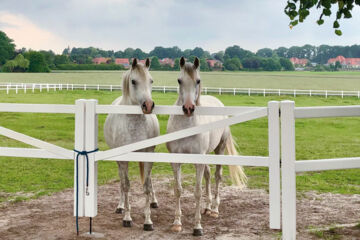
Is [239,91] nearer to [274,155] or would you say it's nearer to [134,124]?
[134,124]

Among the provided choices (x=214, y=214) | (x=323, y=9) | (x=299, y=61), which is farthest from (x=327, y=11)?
(x=299, y=61)

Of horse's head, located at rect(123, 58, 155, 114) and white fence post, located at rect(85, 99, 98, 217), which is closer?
white fence post, located at rect(85, 99, 98, 217)

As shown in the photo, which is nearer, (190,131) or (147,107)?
(190,131)

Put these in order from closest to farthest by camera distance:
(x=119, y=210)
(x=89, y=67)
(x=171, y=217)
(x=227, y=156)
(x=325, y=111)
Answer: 1. (x=325, y=111)
2. (x=227, y=156)
3. (x=171, y=217)
4. (x=119, y=210)
5. (x=89, y=67)

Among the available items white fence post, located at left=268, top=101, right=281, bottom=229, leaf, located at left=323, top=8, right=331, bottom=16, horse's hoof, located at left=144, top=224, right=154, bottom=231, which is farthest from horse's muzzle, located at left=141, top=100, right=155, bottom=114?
leaf, located at left=323, top=8, right=331, bottom=16

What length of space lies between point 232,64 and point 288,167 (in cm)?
5387

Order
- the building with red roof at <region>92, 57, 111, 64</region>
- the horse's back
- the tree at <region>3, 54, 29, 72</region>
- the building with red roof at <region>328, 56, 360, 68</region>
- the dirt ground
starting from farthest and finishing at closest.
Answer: the building with red roof at <region>328, 56, 360, 68</region> < the tree at <region>3, 54, 29, 72</region> < the building with red roof at <region>92, 57, 111, 64</region> < the horse's back < the dirt ground

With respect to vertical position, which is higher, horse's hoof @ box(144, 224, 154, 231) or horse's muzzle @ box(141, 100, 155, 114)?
horse's muzzle @ box(141, 100, 155, 114)

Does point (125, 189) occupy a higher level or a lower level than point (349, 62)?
lower

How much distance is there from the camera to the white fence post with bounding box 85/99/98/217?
19.9 feet

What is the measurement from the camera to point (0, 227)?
22.5 ft

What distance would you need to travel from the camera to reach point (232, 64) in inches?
2311

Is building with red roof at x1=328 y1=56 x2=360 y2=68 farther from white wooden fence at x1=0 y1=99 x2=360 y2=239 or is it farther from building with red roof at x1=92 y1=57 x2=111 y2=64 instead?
white wooden fence at x1=0 y1=99 x2=360 y2=239

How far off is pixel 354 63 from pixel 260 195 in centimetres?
8086
